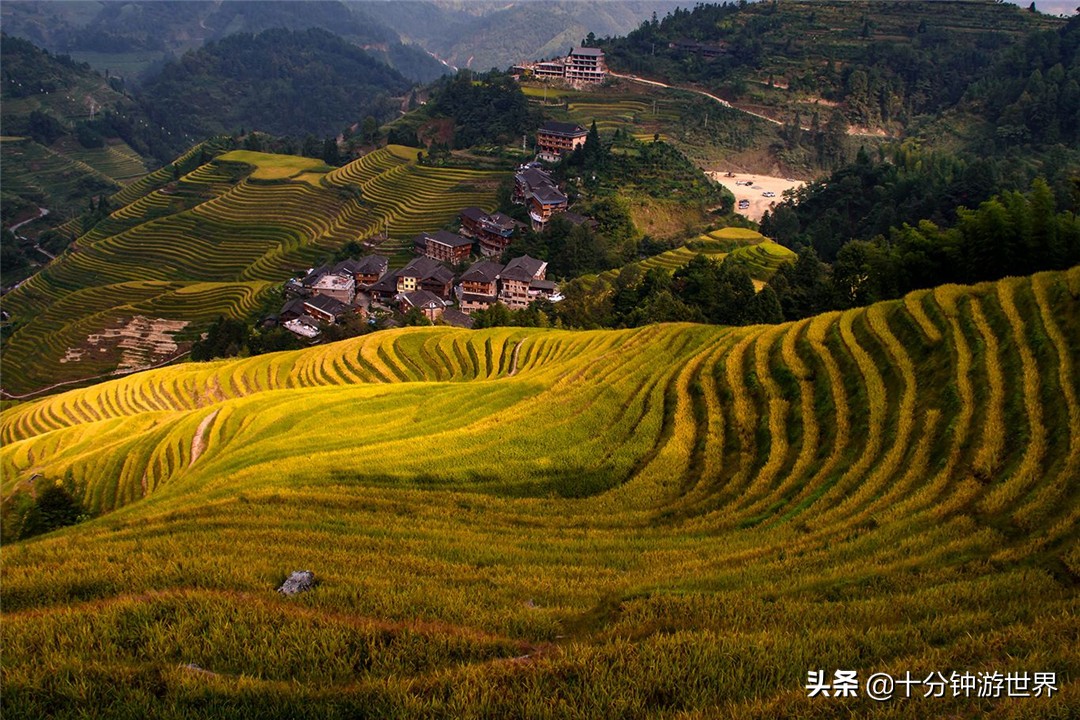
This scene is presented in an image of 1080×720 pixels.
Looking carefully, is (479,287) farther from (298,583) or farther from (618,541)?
(298,583)

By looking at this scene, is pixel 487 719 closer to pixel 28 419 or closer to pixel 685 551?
pixel 685 551

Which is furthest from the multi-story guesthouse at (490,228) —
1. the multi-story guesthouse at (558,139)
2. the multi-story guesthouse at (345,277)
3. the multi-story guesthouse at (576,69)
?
the multi-story guesthouse at (576,69)

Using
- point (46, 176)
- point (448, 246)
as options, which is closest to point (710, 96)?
point (448, 246)

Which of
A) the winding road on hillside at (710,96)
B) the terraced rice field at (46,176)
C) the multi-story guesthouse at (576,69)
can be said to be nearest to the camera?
the winding road on hillside at (710,96)

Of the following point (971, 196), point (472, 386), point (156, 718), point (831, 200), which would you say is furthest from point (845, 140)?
point (156, 718)

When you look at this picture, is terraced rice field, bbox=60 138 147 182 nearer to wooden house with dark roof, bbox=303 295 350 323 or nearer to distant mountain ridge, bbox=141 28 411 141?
distant mountain ridge, bbox=141 28 411 141

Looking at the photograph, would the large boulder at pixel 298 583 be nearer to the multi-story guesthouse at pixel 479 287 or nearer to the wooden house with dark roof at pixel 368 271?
the multi-story guesthouse at pixel 479 287
